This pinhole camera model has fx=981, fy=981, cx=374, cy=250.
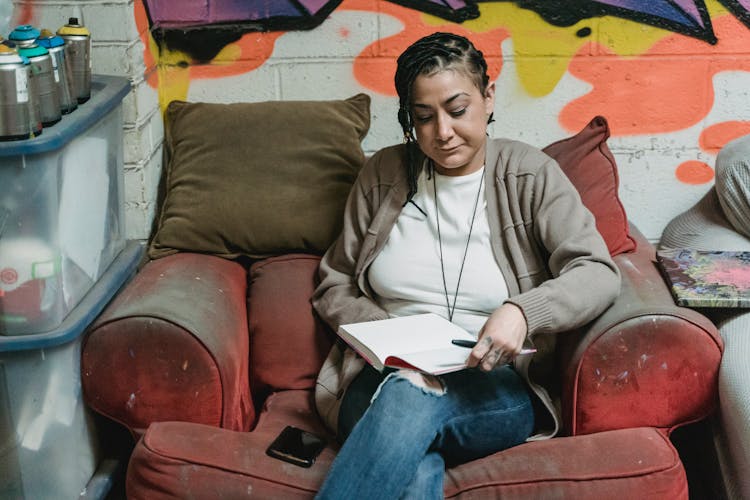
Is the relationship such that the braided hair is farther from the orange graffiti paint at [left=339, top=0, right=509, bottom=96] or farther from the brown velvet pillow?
the orange graffiti paint at [left=339, top=0, right=509, bottom=96]

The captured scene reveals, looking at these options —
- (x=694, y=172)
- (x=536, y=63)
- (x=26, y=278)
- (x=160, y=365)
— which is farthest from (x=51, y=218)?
(x=694, y=172)

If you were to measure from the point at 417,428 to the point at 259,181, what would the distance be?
87 cm

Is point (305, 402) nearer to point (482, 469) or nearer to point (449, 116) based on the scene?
point (482, 469)

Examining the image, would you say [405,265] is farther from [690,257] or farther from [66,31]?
[66,31]

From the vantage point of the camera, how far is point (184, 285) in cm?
212

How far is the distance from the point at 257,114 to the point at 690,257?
108 centimetres

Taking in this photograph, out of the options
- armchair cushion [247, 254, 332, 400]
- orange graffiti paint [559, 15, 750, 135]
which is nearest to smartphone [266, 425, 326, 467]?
armchair cushion [247, 254, 332, 400]

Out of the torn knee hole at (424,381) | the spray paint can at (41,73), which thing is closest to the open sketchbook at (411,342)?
the torn knee hole at (424,381)

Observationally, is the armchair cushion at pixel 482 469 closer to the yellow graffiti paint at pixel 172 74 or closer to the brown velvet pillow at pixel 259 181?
the brown velvet pillow at pixel 259 181

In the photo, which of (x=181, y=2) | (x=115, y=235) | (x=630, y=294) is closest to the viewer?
(x=630, y=294)

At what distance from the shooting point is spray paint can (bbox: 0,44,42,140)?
178 centimetres

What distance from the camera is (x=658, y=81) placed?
251 centimetres

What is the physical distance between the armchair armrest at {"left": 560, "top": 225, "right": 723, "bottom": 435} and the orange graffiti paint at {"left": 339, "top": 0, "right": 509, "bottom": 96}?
897mm

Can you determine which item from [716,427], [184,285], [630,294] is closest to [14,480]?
[184,285]
